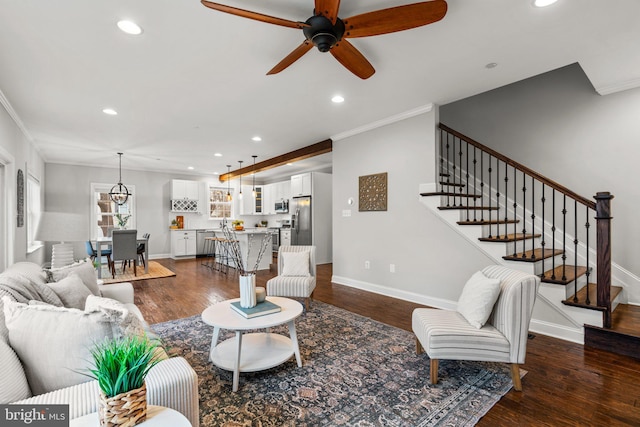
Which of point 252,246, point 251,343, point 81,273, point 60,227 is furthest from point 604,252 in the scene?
point 252,246

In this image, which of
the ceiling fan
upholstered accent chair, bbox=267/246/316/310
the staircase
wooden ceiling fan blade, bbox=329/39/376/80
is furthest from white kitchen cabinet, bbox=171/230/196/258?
the ceiling fan

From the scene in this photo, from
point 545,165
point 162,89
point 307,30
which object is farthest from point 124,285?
point 545,165

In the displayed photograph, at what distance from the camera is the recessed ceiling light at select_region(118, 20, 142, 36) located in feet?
7.25

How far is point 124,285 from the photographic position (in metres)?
2.91

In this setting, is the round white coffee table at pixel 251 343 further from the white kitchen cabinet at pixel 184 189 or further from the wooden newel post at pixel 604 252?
the white kitchen cabinet at pixel 184 189

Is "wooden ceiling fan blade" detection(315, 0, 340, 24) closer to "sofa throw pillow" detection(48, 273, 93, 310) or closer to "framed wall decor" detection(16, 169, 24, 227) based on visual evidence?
"sofa throw pillow" detection(48, 273, 93, 310)

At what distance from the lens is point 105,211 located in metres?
8.25

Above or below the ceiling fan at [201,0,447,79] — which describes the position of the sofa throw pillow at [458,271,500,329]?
below

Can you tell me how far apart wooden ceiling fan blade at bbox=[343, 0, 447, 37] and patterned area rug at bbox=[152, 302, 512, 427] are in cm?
245

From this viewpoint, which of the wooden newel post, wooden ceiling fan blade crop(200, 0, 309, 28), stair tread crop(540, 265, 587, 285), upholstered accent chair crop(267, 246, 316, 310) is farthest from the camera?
upholstered accent chair crop(267, 246, 316, 310)

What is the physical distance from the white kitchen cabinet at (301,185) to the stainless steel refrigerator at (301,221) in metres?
0.13

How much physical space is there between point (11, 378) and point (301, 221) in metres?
6.41

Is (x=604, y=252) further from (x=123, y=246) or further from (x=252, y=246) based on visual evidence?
(x=123, y=246)

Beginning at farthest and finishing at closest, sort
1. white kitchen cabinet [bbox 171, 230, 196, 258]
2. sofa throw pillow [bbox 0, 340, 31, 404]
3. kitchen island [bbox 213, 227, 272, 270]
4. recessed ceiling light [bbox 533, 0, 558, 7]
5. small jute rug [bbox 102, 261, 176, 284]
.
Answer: white kitchen cabinet [bbox 171, 230, 196, 258] → kitchen island [bbox 213, 227, 272, 270] → small jute rug [bbox 102, 261, 176, 284] → recessed ceiling light [bbox 533, 0, 558, 7] → sofa throw pillow [bbox 0, 340, 31, 404]
